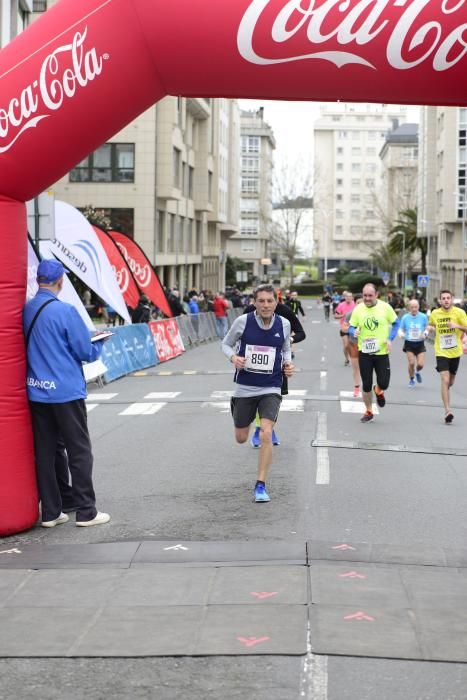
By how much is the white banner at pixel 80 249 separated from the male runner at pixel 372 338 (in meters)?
8.32

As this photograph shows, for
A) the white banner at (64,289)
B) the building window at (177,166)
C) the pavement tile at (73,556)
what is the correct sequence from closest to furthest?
the pavement tile at (73,556)
the white banner at (64,289)
the building window at (177,166)

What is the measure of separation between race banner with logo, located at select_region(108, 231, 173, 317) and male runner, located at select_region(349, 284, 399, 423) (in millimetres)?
12521

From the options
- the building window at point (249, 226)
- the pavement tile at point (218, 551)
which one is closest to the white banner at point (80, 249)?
the pavement tile at point (218, 551)

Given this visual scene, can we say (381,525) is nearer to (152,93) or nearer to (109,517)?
(109,517)

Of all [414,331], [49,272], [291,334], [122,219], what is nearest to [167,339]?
[414,331]

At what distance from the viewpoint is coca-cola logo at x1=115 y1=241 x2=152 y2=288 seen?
89.5 ft

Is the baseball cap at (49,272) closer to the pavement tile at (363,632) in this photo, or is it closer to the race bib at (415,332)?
the pavement tile at (363,632)

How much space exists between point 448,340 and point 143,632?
1013cm

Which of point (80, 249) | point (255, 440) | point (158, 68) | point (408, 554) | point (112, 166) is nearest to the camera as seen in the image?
point (408, 554)

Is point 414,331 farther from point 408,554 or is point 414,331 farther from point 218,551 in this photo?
point 218,551

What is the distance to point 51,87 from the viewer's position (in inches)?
295

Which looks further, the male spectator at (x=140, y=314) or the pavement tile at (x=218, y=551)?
Result: the male spectator at (x=140, y=314)

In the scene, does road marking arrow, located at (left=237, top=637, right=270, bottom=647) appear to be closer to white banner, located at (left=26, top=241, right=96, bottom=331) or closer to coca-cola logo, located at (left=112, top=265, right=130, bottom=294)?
white banner, located at (left=26, top=241, right=96, bottom=331)

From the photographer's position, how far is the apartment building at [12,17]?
27.4 metres
